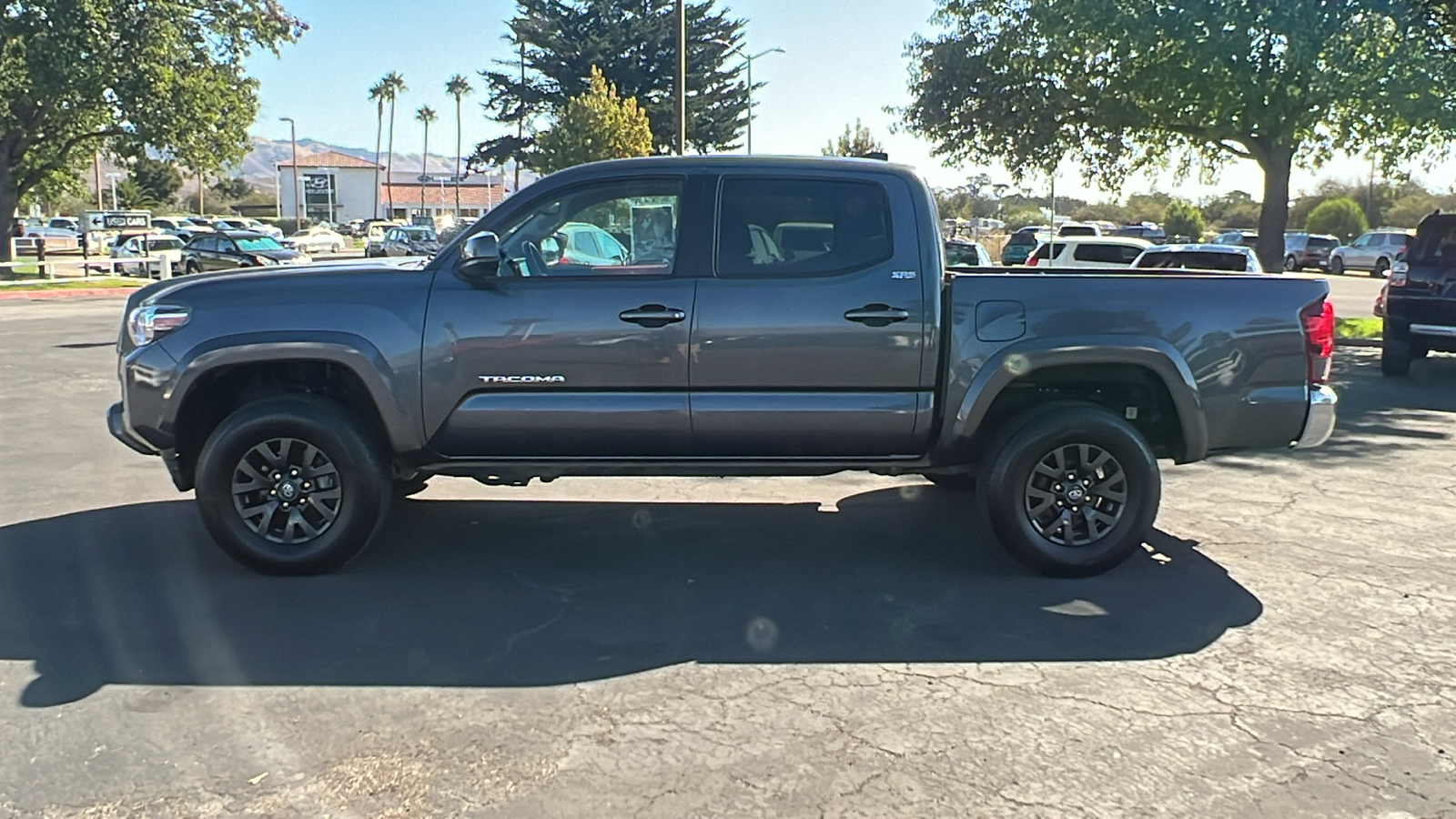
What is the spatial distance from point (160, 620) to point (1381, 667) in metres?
4.89

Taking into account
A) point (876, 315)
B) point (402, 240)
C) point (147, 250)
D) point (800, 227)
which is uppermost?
point (402, 240)

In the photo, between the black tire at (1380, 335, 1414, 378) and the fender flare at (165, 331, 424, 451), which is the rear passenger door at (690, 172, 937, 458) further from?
the black tire at (1380, 335, 1414, 378)

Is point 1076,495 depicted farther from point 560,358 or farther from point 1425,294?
point 1425,294

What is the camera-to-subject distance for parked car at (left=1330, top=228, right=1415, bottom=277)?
126 feet

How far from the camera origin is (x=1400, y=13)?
14.5 metres

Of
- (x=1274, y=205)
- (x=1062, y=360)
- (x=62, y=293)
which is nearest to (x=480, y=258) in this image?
(x=1062, y=360)

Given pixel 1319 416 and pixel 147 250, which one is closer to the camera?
pixel 1319 416

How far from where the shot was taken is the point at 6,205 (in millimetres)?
31797

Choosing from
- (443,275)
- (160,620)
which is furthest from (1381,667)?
(160,620)

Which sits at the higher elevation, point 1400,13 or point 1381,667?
point 1400,13

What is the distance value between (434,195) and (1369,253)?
9566 centimetres

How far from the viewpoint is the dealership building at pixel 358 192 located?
111188mm

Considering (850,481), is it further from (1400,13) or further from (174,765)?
(1400,13)

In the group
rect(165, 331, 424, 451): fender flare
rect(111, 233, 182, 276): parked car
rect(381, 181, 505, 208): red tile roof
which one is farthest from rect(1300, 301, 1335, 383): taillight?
rect(381, 181, 505, 208): red tile roof
